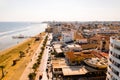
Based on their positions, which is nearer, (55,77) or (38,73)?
(55,77)

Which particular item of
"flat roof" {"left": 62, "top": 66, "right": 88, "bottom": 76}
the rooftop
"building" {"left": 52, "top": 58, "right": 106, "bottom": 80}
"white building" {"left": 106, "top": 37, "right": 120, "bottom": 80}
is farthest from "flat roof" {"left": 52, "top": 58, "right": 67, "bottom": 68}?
"white building" {"left": 106, "top": 37, "right": 120, "bottom": 80}

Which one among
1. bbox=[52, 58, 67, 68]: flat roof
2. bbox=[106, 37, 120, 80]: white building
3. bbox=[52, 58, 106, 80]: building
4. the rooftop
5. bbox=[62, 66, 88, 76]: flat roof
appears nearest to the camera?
bbox=[106, 37, 120, 80]: white building

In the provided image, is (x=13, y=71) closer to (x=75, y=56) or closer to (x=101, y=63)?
(x=75, y=56)

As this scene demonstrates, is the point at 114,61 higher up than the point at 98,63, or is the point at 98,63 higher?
the point at 114,61

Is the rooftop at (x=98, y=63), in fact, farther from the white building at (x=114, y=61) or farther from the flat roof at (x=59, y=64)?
the white building at (x=114, y=61)

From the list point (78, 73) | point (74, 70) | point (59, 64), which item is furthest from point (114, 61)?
point (59, 64)

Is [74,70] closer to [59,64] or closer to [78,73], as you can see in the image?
[78,73]

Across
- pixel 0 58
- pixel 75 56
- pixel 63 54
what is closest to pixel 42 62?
pixel 63 54

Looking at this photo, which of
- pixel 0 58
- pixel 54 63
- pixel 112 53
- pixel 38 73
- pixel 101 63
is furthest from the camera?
pixel 0 58

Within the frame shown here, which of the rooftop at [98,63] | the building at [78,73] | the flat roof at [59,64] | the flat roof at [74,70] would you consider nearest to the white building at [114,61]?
the rooftop at [98,63]

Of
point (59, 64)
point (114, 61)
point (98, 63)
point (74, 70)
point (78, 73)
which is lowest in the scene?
point (78, 73)

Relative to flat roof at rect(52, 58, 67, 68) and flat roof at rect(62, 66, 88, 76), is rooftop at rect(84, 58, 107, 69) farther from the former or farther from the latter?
flat roof at rect(52, 58, 67, 68)
